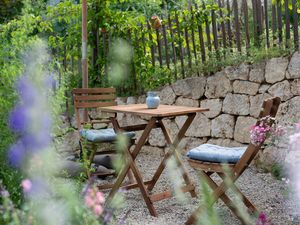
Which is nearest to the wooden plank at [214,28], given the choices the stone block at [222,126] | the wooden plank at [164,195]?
the stone block at [222,126]

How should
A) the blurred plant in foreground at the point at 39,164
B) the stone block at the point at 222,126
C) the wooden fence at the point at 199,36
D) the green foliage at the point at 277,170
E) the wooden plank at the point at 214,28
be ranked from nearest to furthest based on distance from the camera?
the blurred plant in foreground at the point at 39,164 → the green foliage at the point at 277,170 → the wooden fence at the point at 199,36 → the stone block at the point at 222,126 → the wooden plank at the point at 214,28

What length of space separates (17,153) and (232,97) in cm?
348

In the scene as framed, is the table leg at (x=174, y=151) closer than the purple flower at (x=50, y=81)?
No

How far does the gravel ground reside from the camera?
11.0 ft

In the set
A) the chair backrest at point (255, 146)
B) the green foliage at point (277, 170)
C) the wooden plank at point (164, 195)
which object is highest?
the chair backrest at point (255, 146)

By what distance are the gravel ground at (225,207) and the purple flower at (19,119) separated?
1.18 m

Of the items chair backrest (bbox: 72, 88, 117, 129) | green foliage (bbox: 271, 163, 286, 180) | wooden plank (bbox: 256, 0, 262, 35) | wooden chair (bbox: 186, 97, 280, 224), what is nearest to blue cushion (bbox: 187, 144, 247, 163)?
wooden chair (bbox: 186, 97, 280, 224)

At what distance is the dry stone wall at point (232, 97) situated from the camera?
4551 millimetres

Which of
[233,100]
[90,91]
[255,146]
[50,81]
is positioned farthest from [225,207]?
[50,81]

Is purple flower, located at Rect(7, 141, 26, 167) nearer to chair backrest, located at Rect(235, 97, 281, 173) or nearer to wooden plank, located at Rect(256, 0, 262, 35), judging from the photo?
chair backrest, located at Rect(235, 97, 281, 173)

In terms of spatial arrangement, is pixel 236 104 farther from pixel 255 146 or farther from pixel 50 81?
pixel 50 81

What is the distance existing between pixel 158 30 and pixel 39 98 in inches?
162

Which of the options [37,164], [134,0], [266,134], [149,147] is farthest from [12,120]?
[134,0]

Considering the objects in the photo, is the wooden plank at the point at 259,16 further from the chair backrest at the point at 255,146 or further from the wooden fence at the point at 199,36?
the chair backrest at the point at 255,146
